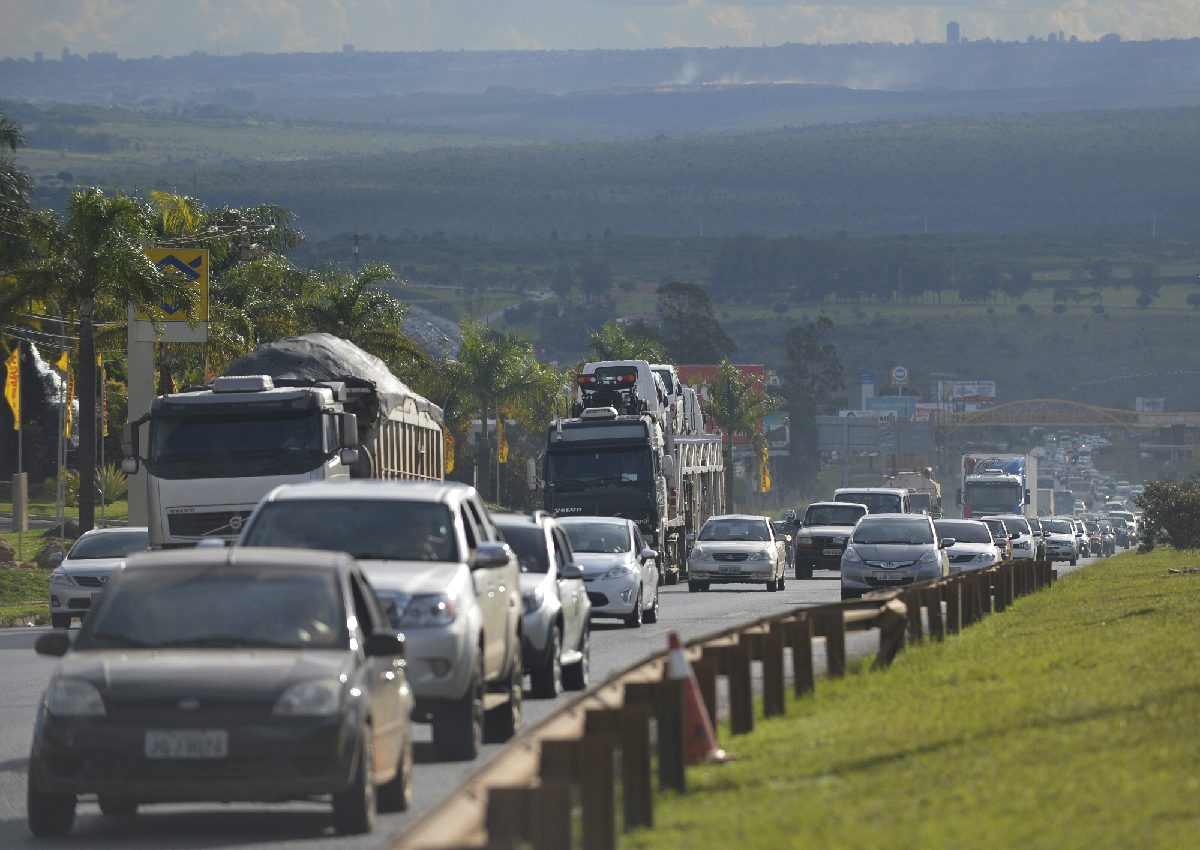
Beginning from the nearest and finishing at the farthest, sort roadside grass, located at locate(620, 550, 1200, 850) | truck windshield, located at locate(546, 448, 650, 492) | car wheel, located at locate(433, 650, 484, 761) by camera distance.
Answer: roadside grass, located at locate(620, 550, 1200, 850) → car wheel, located at locate(433, 650, 484, 761) → truck windshield, located at locate(546, 448, 650, 492)

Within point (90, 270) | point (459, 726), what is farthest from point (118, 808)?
point (90, 270)

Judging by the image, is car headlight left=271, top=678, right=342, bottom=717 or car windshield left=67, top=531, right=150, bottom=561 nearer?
car headlight left=271, top=678, right=342, bottom=717

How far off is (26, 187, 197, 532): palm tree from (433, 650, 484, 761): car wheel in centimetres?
3067

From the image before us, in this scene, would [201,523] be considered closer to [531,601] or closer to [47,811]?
[531,601]

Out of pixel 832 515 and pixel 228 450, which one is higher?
pixel 228 450

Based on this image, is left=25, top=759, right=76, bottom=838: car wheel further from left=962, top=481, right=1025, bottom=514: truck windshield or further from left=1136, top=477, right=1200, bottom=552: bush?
left=962, top=481, right=1025, bottom=514: truck windshield

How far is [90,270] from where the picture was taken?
4509cm

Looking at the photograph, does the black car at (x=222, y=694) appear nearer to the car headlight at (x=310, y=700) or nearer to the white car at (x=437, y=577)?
the car headlight at (x=310, y=700)

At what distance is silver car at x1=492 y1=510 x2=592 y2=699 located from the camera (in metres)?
19.1

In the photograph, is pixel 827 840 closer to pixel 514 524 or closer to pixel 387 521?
pixel 387 521

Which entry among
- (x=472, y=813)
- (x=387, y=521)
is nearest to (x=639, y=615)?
(x=387, y=521)

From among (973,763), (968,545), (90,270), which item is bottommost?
(968,545)

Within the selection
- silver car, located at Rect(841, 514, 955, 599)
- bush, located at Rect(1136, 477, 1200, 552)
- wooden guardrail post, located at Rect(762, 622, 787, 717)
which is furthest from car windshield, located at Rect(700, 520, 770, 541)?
wooden guardrail post, located at Rect(762, 622, 787, 717)

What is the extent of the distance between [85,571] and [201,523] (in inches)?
241
